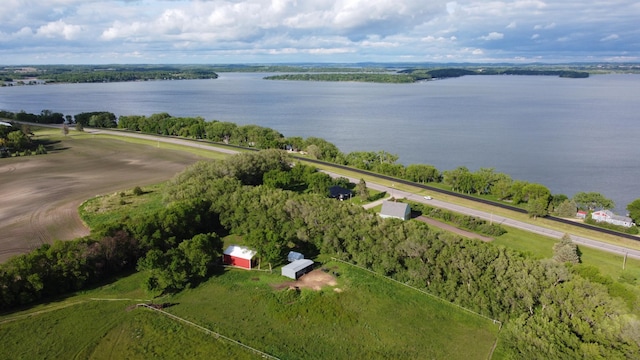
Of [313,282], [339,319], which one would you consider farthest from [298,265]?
[339,319]

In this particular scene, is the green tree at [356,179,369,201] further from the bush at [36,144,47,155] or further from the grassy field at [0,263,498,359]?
the bush at [36,144,47,155]

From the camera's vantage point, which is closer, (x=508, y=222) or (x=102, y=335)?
(x=102, y=335)

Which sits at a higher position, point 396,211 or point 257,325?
point 396,211

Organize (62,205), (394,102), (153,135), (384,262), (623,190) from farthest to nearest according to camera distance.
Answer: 1. (394,102)
2. (153,135)
3. (623,190)
4. (62,205)
5. (384,262)

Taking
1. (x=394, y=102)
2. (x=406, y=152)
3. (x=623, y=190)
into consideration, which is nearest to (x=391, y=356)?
(x=623, y=190)

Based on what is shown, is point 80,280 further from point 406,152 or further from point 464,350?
point 406,152

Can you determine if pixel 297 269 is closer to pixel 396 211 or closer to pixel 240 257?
pixel 240 257

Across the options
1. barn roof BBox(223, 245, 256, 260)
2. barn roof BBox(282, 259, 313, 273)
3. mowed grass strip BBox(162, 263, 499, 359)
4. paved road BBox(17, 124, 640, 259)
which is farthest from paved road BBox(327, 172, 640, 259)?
barn roof BBox(223, 245, 256, 260)

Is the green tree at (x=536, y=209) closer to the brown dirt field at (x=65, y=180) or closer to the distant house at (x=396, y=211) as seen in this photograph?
the distant house at (x=396, y=211)
